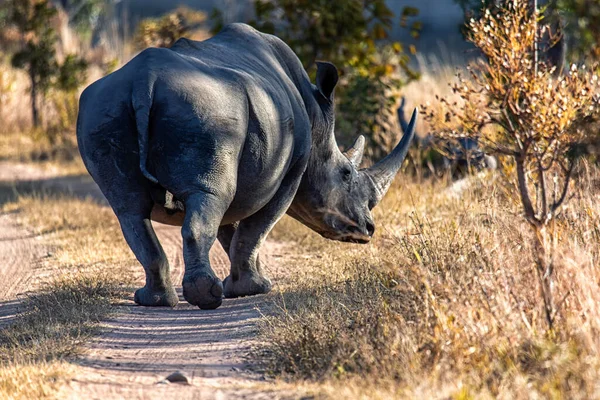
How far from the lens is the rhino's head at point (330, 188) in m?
7.55

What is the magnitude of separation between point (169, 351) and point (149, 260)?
3.01 feet

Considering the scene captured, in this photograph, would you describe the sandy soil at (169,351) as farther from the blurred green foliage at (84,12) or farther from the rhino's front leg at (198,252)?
the blurred green foliage at (84,12)

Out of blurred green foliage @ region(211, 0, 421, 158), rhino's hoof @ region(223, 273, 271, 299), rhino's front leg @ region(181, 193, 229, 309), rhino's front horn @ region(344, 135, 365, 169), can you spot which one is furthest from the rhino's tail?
blurred green foliage @ region(211, 0, 421, 158)

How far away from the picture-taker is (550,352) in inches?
174

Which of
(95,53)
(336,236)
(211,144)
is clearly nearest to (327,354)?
(211,144)

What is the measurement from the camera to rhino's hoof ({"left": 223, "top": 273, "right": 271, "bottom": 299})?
716 cm

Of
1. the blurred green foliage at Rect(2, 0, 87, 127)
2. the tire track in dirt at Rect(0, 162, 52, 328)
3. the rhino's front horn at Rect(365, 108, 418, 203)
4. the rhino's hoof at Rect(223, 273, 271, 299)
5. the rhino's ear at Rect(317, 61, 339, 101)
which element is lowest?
the blurred green foliage at Rect(2, 0, 87, 127)

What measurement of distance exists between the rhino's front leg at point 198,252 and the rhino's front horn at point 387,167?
2.31 metres

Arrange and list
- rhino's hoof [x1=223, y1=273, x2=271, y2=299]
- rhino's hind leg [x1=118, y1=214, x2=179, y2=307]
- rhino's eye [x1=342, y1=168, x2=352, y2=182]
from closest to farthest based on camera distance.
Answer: rhino's hind leg [x1=118, y1=214, x2=179, y2=307] → rhino's hoof [x1=223, y1=273, x2=271, y2=299] → rhino's eye [x1=342, y1=168, x2=352, y2=182]

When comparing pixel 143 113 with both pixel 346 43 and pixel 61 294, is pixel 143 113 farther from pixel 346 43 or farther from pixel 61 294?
pixel 346 43

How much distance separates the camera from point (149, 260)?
638cm

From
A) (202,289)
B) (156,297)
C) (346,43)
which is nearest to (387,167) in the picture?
(156,297)

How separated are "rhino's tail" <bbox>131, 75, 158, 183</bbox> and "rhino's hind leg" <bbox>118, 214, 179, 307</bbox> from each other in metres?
0.40

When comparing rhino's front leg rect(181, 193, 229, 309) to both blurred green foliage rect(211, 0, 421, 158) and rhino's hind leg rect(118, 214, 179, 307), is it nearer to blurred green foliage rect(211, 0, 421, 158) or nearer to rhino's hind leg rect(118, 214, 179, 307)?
rhino's hind leg rect(118, 214, 179, 307)
